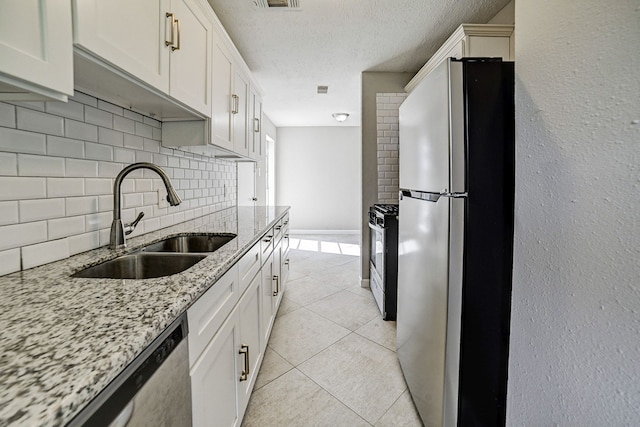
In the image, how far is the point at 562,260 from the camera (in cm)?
69

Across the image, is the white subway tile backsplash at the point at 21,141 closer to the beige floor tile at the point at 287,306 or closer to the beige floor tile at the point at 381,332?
the beige floor tile at the point at 287,306

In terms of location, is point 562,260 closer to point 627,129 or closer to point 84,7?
point 627,129

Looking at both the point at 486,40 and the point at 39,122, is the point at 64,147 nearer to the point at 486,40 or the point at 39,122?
the point at 39,122

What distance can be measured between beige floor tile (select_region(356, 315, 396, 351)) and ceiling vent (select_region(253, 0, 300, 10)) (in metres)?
2.52

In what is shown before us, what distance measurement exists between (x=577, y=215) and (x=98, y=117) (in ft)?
5.60

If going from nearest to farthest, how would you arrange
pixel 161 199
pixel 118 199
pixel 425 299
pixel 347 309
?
pixel 118 199 → pixel 425 299 → pixel 161 199 → pixel 347 309

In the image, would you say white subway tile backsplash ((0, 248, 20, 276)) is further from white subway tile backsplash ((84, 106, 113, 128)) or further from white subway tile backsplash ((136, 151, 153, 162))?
white subway tile backsplash ((136, 151, 153, 162))

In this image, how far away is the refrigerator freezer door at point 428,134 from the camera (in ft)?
3.55

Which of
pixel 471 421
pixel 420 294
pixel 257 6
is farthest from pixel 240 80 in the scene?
pixel 471 421

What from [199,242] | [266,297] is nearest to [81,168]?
[199,242]

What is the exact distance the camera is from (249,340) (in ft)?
4.57

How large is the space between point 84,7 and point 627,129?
1.32 m

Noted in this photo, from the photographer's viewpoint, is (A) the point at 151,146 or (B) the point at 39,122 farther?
(A) the point at 151,146

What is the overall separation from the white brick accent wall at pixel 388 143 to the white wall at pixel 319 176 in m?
3.27
